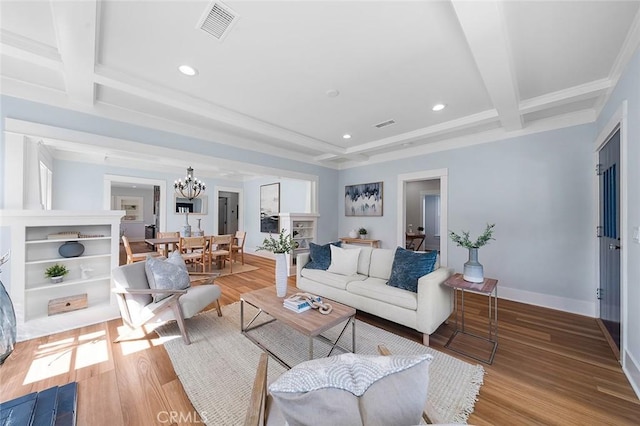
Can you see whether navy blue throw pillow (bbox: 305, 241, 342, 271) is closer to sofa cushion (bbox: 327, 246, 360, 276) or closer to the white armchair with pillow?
sofa cushion (bbox: 327, 246, 360, 276)

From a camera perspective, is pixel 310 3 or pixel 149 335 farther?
pixel 149 335

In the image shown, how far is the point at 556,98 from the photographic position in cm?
270

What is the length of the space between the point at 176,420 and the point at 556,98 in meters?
4.53

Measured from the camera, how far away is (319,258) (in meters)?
3.71

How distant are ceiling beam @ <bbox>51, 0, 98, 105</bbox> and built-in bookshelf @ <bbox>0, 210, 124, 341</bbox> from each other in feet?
4.66

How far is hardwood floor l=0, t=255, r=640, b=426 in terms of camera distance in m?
1.61

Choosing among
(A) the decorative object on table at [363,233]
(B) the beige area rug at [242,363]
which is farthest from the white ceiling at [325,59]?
(A) the decorative object on table at [363,233]

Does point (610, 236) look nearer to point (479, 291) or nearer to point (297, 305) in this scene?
point (479, 291)

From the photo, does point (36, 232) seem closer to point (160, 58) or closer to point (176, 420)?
point (160, 58)

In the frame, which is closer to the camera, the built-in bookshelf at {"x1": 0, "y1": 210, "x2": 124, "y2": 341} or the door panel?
the door panel

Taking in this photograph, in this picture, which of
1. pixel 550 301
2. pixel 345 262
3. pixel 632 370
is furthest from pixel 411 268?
pixel 550 301

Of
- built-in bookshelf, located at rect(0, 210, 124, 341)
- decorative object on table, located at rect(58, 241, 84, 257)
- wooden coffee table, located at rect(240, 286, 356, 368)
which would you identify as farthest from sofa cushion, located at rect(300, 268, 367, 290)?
decorative object on table, located at rect(58, 241, 84, 257)

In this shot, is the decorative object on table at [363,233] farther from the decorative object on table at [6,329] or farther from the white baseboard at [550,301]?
the decorative object on table at [6,329]

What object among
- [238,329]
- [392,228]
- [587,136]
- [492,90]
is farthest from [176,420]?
[587,136]
